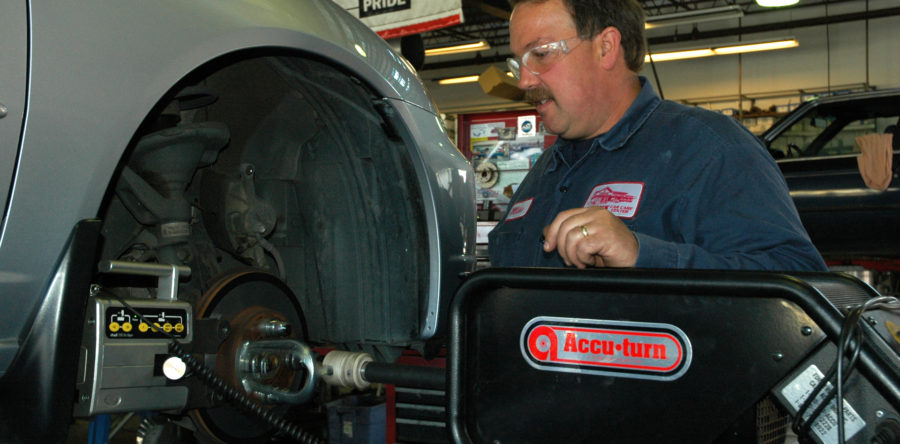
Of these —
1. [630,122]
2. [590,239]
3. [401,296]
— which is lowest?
[401,296]

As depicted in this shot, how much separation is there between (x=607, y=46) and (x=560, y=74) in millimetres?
119

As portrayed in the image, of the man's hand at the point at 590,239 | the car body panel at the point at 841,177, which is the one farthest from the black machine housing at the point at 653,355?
the car body panel at the point at 841,177

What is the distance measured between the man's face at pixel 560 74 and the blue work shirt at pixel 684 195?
74 millimetres

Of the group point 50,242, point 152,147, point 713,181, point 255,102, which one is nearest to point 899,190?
point 713,181

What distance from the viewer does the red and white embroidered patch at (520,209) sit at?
179 cm

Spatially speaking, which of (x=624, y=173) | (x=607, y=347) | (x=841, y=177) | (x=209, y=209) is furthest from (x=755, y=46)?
(x=607, y=347)

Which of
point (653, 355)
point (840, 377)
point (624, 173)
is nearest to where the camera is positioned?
point (840, 377)

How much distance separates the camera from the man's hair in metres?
1.63

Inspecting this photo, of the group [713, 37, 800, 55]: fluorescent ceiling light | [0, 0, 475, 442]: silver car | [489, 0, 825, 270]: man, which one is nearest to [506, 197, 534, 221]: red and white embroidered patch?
[489, 0, 825, 270]: man

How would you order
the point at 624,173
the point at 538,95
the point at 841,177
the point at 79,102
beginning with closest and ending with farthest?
the point at 79,102, the point at 624,173, the point at 538,95, the point at 841,177

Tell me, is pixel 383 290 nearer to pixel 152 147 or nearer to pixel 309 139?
pixel 309 139

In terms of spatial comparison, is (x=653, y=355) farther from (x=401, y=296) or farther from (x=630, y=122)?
(x=401, y=296)

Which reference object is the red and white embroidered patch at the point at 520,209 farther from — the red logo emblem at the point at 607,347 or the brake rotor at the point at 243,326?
the red logo emblem at the point at 607,347

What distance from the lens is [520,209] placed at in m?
1.82
